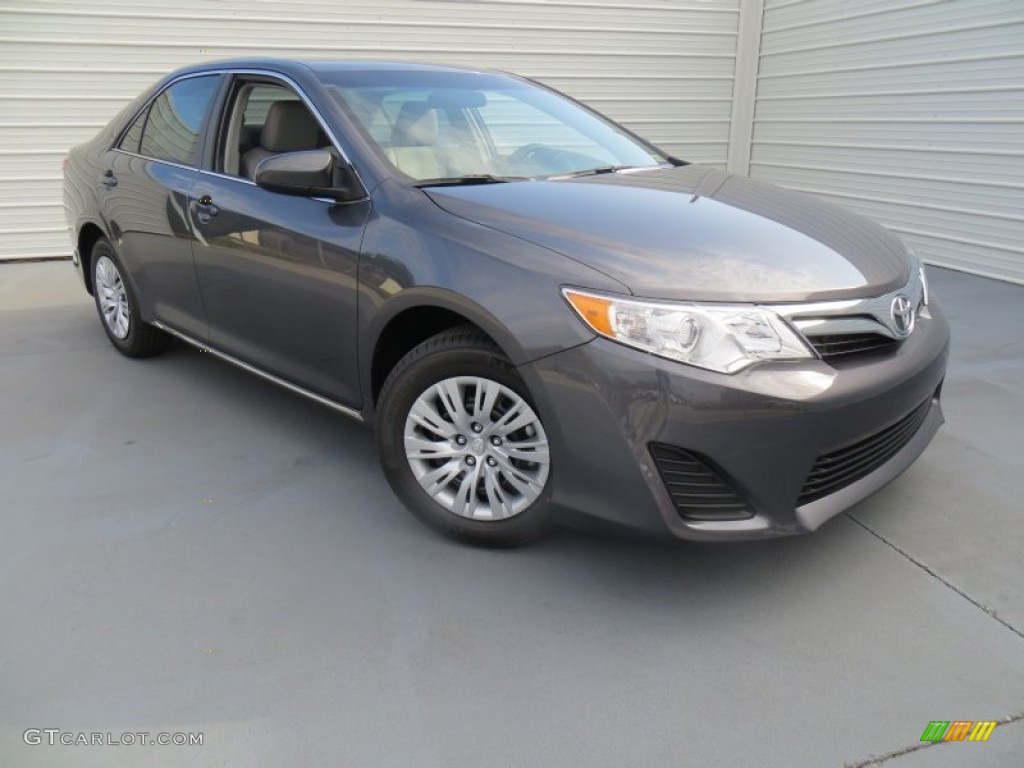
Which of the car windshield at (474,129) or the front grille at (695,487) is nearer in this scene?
the front grille at (695,487)

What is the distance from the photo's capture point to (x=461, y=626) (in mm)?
2264

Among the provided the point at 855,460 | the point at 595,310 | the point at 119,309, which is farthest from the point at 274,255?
the point at 855,460

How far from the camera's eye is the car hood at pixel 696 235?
7.20 ft

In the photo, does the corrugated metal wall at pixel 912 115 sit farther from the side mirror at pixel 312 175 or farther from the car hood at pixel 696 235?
the side mirror at pixel 312 175

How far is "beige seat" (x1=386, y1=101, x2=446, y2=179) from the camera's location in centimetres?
281

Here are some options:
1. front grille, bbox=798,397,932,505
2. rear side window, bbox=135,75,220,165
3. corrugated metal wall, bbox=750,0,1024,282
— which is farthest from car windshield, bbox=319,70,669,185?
corrugated metal wall, bbox=750,0,1024,282

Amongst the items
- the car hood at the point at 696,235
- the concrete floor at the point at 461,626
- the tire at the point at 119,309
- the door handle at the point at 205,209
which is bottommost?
the concrete floor at the point at 461,626

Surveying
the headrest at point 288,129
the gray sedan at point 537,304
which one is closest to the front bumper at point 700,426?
the gray sedan at point 537,304

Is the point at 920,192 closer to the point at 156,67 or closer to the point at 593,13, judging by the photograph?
the point at 593,13

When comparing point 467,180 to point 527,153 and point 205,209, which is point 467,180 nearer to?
point 527,153

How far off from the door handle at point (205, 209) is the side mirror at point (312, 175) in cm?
61

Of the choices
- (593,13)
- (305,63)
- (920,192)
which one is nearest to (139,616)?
(305,63)

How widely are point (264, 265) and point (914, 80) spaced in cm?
613

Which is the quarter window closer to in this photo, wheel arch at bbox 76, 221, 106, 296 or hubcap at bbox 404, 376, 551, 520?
wheel arch at bbox 76, 221, 106, 296
